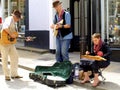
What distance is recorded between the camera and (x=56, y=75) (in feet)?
28.1

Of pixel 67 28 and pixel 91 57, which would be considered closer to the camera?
pixel 91 57

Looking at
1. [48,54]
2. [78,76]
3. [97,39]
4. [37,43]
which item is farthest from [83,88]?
[37,43]

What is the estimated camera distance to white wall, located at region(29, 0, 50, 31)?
14.9m

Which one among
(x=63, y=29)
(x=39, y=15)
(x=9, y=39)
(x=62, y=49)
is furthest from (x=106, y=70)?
(x=39, y=15)

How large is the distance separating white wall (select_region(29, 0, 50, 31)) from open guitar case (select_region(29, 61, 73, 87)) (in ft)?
20.0

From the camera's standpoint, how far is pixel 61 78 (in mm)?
8375

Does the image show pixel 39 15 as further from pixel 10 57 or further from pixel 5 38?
pixel 5 38

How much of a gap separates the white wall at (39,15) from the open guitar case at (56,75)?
6.10 m

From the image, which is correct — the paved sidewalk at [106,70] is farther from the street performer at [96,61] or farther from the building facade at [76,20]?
the building facade at [76,20]

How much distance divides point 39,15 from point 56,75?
707cm

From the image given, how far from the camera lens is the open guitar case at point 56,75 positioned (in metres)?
8.31

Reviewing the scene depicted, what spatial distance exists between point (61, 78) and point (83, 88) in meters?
0.56

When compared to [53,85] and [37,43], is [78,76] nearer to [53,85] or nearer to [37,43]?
[53,85]

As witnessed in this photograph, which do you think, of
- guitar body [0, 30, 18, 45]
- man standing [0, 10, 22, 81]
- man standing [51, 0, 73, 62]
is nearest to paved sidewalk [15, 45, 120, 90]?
man standing [51, 0, 73, 62]
